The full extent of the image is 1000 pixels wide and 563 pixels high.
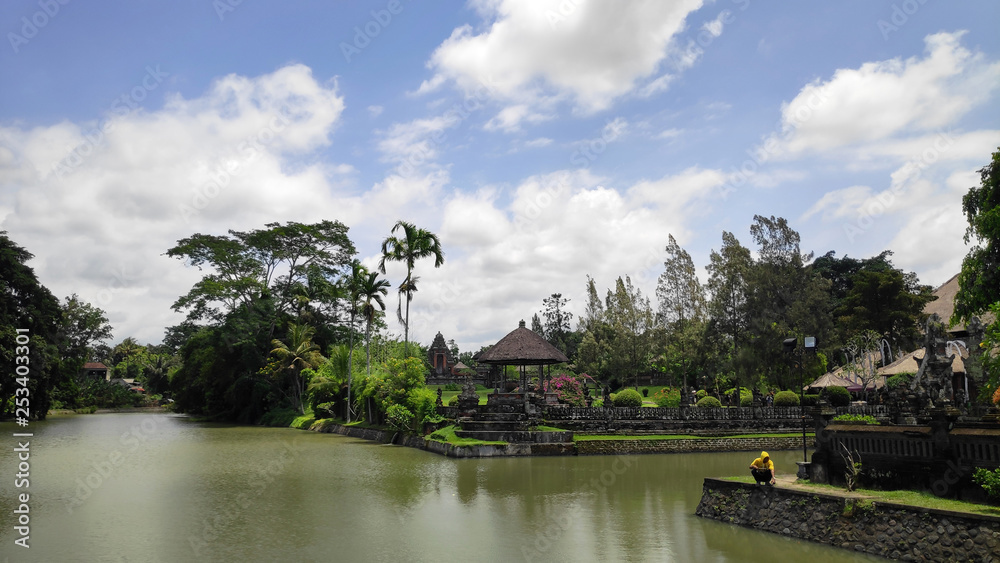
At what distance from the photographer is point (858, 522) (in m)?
10.0

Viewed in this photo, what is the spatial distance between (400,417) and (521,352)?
237 inches

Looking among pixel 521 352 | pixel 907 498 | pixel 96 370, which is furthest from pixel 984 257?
pixel 96 370

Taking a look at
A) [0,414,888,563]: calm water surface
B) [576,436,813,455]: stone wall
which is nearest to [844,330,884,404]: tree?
[576,436,813,455]: stone wall

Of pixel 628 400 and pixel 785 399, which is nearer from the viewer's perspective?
pixel 628 400

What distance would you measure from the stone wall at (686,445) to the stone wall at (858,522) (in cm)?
1149

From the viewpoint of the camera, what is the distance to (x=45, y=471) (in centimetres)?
1794

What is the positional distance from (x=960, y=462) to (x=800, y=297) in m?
32.5

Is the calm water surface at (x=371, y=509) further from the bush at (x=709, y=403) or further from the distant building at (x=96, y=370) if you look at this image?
the distant building at (x=96, y=370)

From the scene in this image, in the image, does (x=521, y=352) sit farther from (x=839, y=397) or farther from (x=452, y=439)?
(x=839, y=397)

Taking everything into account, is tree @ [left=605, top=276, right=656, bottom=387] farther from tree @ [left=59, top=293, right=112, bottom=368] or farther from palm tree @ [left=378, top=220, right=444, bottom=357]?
tree @ [left=59, top=293, right=112, bottom=368]

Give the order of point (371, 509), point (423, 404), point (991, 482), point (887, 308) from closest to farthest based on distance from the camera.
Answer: point (991, 482)
point (371, 509)
point (423, 404)
point (887, 308)

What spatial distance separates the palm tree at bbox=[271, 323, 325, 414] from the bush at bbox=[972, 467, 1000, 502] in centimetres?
3587

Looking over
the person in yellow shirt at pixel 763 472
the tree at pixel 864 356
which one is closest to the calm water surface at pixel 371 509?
the person in yellow shirt at pixel 763 472

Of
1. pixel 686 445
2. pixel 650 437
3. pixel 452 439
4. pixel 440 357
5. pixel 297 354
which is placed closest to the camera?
pixel 452 439
